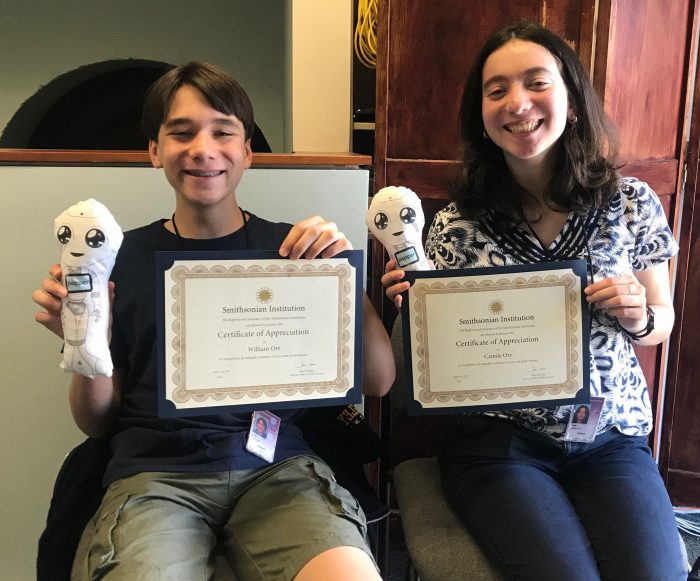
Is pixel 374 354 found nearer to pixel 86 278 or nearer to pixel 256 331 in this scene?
pixel 256 331

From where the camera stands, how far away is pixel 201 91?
3.63 feet

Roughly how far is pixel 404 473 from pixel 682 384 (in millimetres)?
1003

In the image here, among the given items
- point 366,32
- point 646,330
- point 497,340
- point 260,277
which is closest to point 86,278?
point 260,277

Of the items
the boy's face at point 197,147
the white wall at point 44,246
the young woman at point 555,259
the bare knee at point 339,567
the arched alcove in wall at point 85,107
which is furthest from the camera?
the arched alcove in wall at point 85,107

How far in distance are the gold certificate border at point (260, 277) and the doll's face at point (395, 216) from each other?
0.28 feet

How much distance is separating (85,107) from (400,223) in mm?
1944

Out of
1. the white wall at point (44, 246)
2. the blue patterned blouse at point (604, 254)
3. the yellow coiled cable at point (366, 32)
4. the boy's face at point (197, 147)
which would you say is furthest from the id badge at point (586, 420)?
the yellow coiled cable at point (366, 32)

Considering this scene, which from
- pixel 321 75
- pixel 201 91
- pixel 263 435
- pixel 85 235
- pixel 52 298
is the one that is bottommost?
pixel 263 435

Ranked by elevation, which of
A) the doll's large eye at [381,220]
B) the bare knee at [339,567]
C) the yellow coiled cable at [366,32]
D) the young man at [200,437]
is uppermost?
the yellow coiled cable at [366,32]

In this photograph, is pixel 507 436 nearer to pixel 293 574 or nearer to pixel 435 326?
pixel 435 326

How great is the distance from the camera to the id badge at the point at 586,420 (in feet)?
3.60

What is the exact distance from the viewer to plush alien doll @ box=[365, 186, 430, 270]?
1.02m

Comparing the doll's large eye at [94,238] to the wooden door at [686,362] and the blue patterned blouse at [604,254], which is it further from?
the wooden door at [686,362]

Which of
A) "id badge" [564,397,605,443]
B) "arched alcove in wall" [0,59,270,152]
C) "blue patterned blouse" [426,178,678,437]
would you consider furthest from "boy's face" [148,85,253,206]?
"arched alcove in wall" [0,59,270,152]
